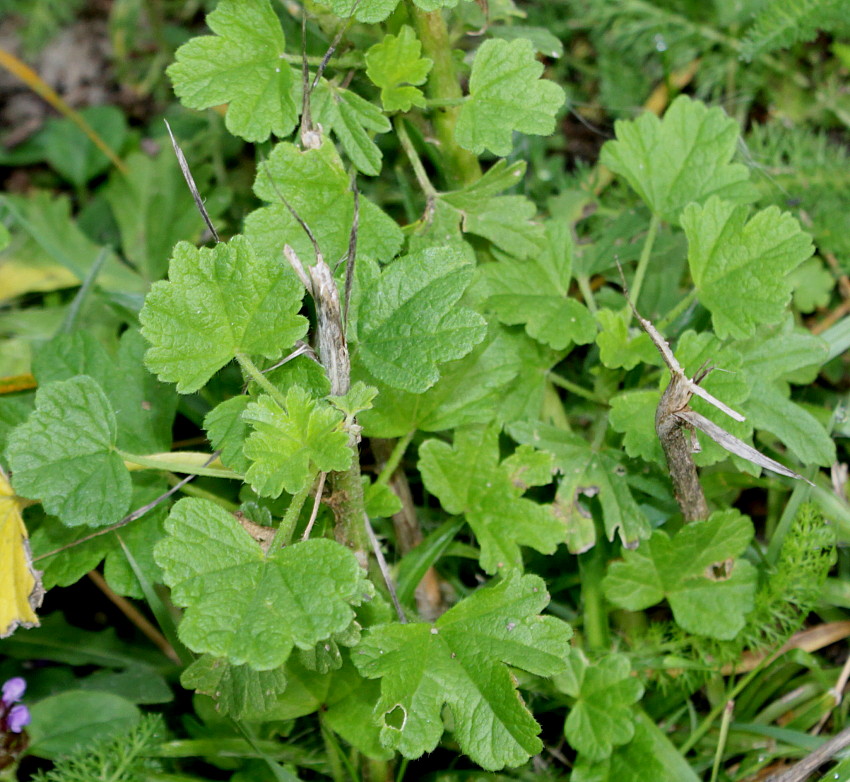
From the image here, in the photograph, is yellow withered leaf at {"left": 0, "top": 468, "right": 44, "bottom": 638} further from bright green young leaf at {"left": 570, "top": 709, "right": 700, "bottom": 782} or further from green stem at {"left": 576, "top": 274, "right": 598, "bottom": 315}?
green stem at {"left": 576, "top": 274, "right": 598, "bottom": 315}

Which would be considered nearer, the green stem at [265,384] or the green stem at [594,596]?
the green stem at [265,384]

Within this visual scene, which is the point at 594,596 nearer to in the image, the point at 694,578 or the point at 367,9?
the point at 694,578

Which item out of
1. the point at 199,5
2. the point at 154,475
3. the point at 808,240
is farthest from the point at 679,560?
the point at 199,5

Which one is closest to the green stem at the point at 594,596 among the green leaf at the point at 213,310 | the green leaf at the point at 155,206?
the green leaf at the point at 213,310

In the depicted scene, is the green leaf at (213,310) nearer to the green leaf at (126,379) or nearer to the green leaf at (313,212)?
the green leaf at (313,212)

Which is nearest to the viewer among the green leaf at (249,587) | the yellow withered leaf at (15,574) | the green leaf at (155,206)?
the green leaf at (249,587)

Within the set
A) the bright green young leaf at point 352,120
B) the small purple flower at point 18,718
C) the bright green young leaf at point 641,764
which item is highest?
the bright green young leaf at point 352,120

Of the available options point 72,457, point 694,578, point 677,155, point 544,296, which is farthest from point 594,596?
point 72,457
